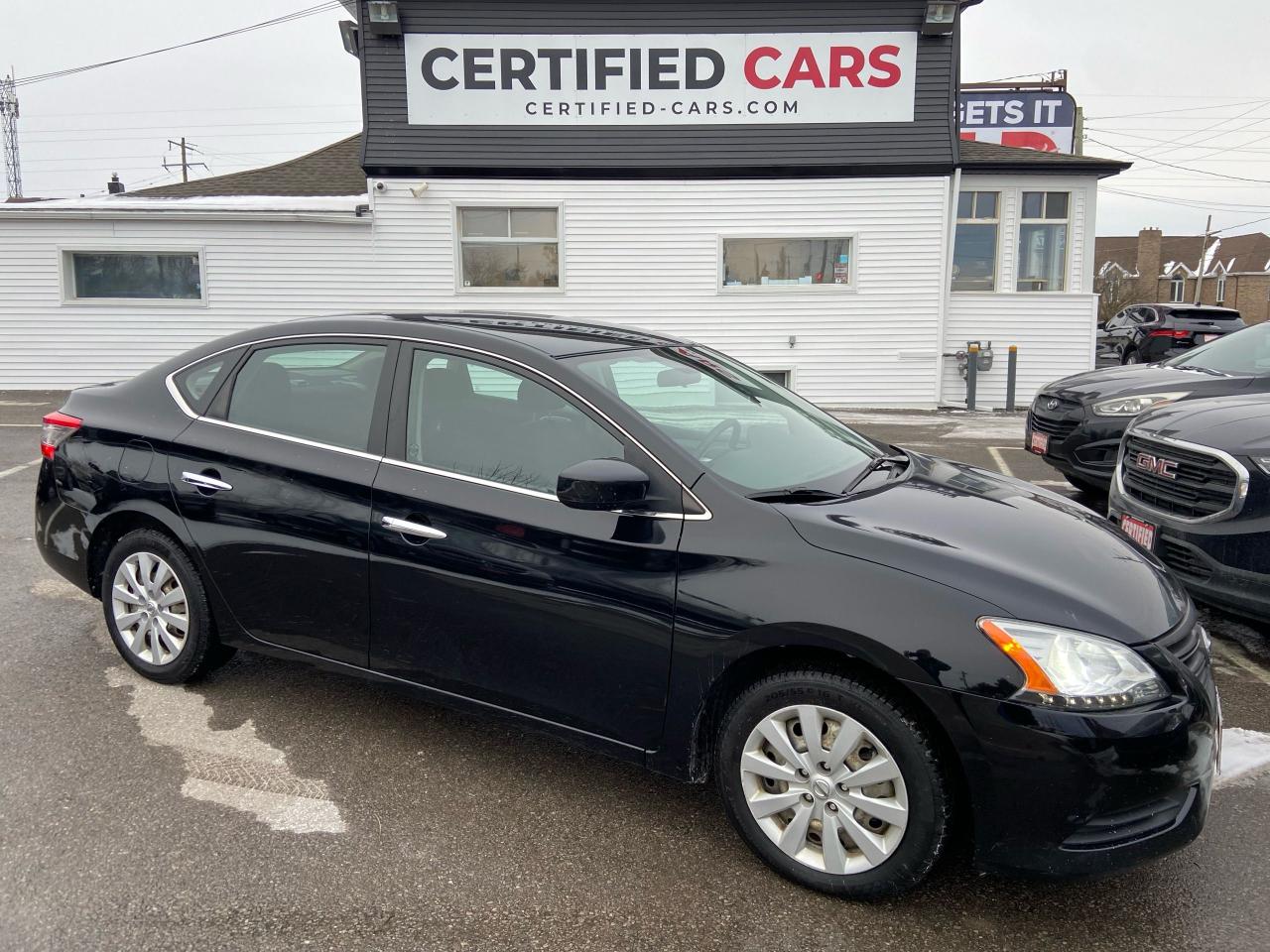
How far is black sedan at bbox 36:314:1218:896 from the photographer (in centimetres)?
252

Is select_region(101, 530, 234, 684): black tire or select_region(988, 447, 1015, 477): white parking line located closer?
select_region(101, 530, 234, 684): black tire

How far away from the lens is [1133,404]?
6992 millimetres

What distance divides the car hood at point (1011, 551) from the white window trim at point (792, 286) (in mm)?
10976

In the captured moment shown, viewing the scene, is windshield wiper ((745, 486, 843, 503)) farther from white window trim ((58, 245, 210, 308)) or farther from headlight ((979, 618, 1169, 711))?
white window trim ((58, 245, 210, 308))

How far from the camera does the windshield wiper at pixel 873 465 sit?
3299mm

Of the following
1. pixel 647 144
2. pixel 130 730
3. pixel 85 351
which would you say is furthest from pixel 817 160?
pixel 130 730

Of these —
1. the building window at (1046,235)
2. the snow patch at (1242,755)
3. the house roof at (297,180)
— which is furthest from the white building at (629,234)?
the snow patch at (1242,755)

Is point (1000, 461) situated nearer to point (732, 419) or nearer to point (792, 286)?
point (792, 286)

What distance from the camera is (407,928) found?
2.61m

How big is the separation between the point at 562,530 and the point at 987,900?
1612mm

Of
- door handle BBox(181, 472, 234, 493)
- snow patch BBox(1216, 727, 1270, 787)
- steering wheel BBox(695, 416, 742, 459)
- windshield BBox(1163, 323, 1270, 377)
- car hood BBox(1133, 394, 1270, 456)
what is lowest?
snow patch BBox(1216, 727, 1270, 787)

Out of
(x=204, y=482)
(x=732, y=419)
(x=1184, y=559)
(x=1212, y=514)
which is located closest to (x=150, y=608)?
(x=204, y=482)

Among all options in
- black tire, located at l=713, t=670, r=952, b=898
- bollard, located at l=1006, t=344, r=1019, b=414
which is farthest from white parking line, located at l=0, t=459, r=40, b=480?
bollard, located at l=1006, t=344, r=1019, b=414

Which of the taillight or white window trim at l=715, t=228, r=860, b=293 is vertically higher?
white window trim at l=715, t=228, r=860, b=293
